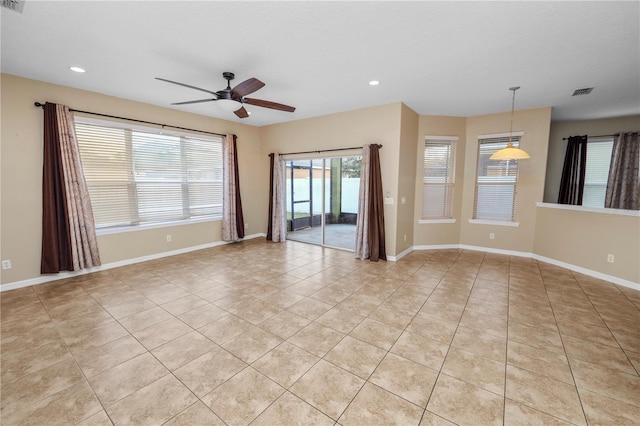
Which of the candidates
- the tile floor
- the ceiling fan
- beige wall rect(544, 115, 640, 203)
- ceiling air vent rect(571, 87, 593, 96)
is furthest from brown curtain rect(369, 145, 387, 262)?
beige wall rect(544, 115, 640, 203)

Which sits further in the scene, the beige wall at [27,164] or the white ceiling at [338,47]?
the beige wall at [27,164]

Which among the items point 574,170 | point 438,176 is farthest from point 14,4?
point 574,170

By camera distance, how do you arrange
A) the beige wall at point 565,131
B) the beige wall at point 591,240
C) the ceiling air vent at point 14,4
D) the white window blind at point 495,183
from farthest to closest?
the beige wall at point 565,131, the white window blind at point 495,183, the beige wall at point 591,240, the ceiling air vent at point 14,4

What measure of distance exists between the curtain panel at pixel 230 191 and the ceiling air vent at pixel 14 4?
11.9 feet

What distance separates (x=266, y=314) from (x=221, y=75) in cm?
304

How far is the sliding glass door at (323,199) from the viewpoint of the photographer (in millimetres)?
5711

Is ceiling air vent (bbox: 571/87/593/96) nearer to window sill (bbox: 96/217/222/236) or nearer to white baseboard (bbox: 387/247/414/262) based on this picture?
white baseboard (bbox: 387/247/414/262)

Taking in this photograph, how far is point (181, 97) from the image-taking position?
13.9ft

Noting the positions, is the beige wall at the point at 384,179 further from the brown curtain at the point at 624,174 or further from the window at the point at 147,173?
the brown curtain at the point at 624,174

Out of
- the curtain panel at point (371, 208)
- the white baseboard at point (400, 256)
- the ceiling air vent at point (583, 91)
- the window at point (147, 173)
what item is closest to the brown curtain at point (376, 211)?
the curtain panel at point (371, 208)

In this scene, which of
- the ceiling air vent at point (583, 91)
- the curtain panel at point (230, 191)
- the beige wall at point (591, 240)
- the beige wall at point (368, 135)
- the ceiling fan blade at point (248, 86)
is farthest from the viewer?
the curtain panel at point (230, 191)

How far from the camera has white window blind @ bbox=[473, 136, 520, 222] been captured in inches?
201

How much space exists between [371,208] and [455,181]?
7.05 ft

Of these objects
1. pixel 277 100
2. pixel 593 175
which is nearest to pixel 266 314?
pixel 277 100
